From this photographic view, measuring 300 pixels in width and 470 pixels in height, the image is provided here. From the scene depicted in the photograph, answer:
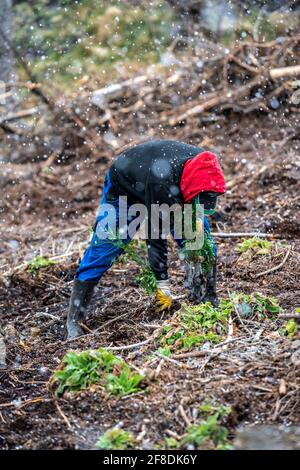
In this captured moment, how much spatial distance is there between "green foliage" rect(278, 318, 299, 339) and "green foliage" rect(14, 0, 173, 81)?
7382 millimetres

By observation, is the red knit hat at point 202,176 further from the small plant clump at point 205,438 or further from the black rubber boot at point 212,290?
the small plant clump at point 205,438

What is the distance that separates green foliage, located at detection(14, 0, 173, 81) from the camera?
35.6ft

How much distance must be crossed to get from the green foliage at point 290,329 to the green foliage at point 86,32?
291 inches

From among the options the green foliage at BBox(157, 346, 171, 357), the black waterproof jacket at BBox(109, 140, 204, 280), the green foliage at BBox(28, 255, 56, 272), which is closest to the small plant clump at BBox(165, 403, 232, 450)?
the green foliage at BBox(157, 346, 171, 357)

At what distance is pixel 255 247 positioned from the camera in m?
6.10

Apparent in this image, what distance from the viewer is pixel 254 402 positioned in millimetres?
3682

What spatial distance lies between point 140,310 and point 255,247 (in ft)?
4.61

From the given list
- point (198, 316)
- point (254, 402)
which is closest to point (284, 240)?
point (198, 316)

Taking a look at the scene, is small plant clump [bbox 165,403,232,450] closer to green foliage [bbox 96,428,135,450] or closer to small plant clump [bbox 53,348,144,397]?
green foliage [bbox 96,428,135,450]

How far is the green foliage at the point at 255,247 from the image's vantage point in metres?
6.00

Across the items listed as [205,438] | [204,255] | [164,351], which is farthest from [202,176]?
[205,438]

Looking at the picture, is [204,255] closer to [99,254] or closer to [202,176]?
[202,176]

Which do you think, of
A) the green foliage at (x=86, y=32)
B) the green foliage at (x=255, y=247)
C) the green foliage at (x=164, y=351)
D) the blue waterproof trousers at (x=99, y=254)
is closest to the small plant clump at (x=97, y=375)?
the green foliage at (x=164, y=351)

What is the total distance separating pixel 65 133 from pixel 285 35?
11.1ft
